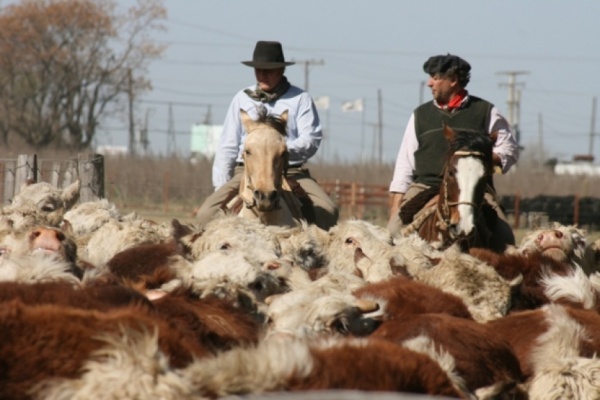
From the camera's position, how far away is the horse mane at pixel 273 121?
1030cm

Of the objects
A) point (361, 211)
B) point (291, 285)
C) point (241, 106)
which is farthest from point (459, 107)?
point (361, 211)

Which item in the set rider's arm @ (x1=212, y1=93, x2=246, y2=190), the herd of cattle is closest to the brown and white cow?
the herd of cattle

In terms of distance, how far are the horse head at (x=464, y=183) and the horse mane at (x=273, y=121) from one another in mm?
1397

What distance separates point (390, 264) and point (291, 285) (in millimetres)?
1221

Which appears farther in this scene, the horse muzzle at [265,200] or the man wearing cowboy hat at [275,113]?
the man wearing cowboy hat at [275,113]

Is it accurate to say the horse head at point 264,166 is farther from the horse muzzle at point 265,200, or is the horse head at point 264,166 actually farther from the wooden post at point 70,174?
the wooden post at point 70,174

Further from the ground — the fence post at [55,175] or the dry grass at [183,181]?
the fence post at [55,175]

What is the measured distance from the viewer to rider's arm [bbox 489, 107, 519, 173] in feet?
35.4

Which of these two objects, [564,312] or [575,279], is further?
[575,279]

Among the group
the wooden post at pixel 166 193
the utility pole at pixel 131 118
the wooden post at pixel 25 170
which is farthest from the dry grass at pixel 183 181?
the wooden post at pixel 25 170

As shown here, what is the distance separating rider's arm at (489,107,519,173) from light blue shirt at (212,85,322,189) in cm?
156

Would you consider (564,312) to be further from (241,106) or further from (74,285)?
(241,106)

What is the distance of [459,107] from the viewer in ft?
36.7

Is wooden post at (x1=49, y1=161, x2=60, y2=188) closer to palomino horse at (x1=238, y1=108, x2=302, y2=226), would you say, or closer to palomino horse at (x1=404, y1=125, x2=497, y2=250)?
palomino horse at (x1=238, y1=108, x2=302, y2=226)
